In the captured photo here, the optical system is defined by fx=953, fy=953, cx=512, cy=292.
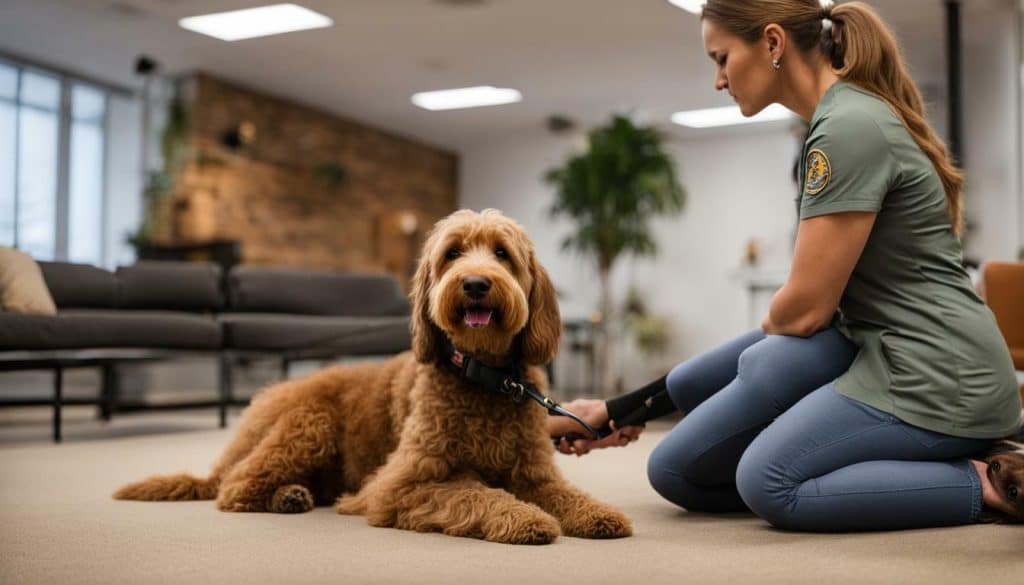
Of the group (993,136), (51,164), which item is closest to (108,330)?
(51,164)

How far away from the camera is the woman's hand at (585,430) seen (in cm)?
232

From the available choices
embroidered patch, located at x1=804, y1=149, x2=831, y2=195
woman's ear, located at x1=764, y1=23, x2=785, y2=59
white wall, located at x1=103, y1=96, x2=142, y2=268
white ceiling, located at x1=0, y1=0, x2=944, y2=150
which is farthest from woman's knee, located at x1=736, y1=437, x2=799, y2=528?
white wall, located at x1=103, y1=96, x2=142, y2=268

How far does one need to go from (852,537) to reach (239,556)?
1.23 metres

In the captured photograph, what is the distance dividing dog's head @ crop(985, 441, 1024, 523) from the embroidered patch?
0.66m

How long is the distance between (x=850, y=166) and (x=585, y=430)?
2.90ft

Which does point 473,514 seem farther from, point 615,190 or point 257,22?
point 615,190

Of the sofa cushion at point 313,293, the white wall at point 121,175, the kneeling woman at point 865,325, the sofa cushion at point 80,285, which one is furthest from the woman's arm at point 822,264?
the white wall at point 121,175

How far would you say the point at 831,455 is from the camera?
1.97 metres

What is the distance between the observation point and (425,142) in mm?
12422

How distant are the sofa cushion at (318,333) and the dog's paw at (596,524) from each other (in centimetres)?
383

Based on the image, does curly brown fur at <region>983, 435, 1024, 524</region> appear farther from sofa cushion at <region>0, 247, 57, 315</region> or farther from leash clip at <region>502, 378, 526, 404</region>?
sofa cushion at <region>0, 247, 57, 315</region>

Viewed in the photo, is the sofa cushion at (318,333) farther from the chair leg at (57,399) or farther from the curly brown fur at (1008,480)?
the curly brown fur at (1008,480)

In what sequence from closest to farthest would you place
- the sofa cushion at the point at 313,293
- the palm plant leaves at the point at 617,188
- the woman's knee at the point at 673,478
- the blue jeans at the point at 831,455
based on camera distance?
the blue jeans at the point at 831,455 → the woman's knee at the point at 673,478 → the sofa cushion at the point at 313,293 → the palm plant leaves at the point at 617,188

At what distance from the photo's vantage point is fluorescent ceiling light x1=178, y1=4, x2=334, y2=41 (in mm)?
7438
